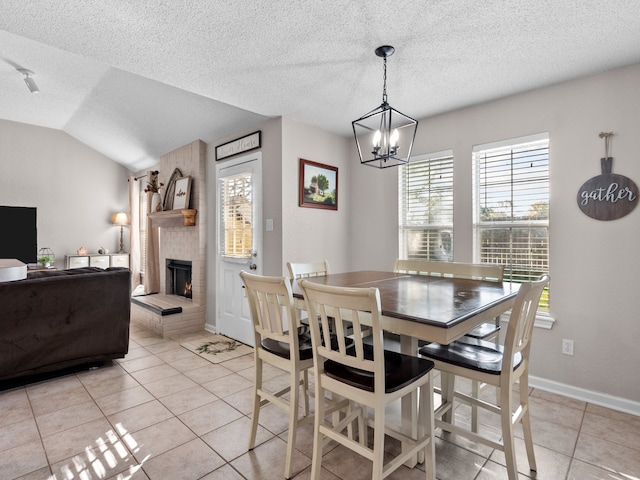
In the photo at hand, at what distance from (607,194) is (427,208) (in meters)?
1.46

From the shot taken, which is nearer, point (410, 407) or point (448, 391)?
point (410, 407)

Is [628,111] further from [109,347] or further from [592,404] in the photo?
[109,347]

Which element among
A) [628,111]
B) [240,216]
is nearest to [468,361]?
[628,111]

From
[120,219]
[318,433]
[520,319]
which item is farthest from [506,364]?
[120,219]

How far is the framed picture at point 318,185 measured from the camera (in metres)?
3.67

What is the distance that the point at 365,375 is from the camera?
60.2 inches

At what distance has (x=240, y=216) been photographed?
399 centimetres

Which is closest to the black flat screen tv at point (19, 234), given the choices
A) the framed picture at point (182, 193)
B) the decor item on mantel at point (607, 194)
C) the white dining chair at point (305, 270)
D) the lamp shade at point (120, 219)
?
the lamp shade at point (120, 219)

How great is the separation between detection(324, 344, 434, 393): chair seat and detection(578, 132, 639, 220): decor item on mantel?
1950 millimetres

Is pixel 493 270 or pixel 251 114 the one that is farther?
pixel 251 114

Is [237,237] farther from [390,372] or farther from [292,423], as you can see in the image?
[390,372]

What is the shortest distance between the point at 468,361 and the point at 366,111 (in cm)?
256

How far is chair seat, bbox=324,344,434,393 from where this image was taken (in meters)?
1.47

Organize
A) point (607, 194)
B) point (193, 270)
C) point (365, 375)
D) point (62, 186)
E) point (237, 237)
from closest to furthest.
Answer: point (365, 375) → point (607, 194) → point (237, 237) → point (193, 270) → point (62, 186)
